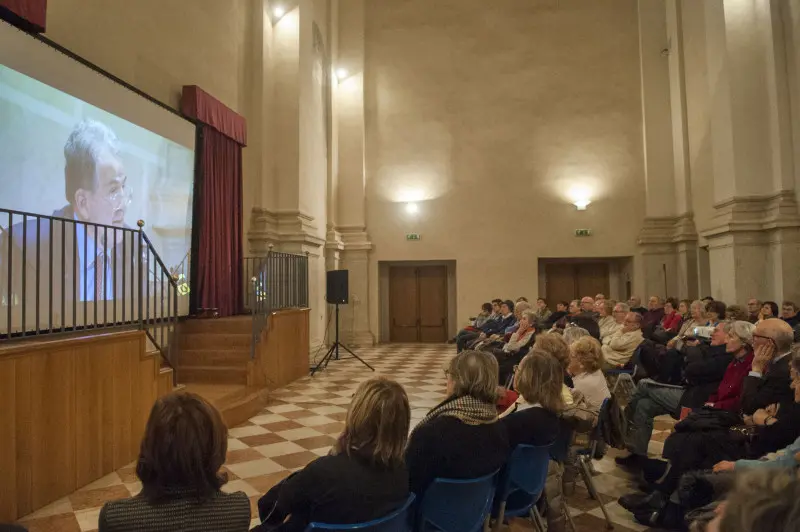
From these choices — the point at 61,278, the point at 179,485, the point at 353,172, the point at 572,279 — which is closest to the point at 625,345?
the point at 179,485

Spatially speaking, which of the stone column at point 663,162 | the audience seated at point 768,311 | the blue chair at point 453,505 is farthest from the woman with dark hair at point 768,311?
the blue chair at point 453,505

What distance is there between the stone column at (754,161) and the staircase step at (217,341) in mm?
6841

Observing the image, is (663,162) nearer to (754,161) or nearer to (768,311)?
(754,161)

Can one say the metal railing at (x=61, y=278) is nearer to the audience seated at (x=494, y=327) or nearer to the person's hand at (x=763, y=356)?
the person's hand at (x=763, y=356)

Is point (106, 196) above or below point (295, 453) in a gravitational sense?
above

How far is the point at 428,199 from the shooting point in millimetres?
11859

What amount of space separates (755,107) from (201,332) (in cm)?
847

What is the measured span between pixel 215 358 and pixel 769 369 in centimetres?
514

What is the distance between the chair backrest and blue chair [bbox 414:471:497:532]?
267mm

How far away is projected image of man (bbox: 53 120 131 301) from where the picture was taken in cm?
493

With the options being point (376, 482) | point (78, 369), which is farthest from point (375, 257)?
point (376, 482)

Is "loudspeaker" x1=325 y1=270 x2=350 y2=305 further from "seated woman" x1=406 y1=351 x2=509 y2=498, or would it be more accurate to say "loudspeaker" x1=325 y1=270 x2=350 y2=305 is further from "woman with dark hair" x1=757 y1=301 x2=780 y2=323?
"seated woman" x1=406 y1=351 x2=509 y2=498

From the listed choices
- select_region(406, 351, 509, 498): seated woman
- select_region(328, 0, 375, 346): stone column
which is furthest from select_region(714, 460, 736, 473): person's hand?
select_region(328, 0, 375, 346): stone column

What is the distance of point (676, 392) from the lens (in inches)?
146
